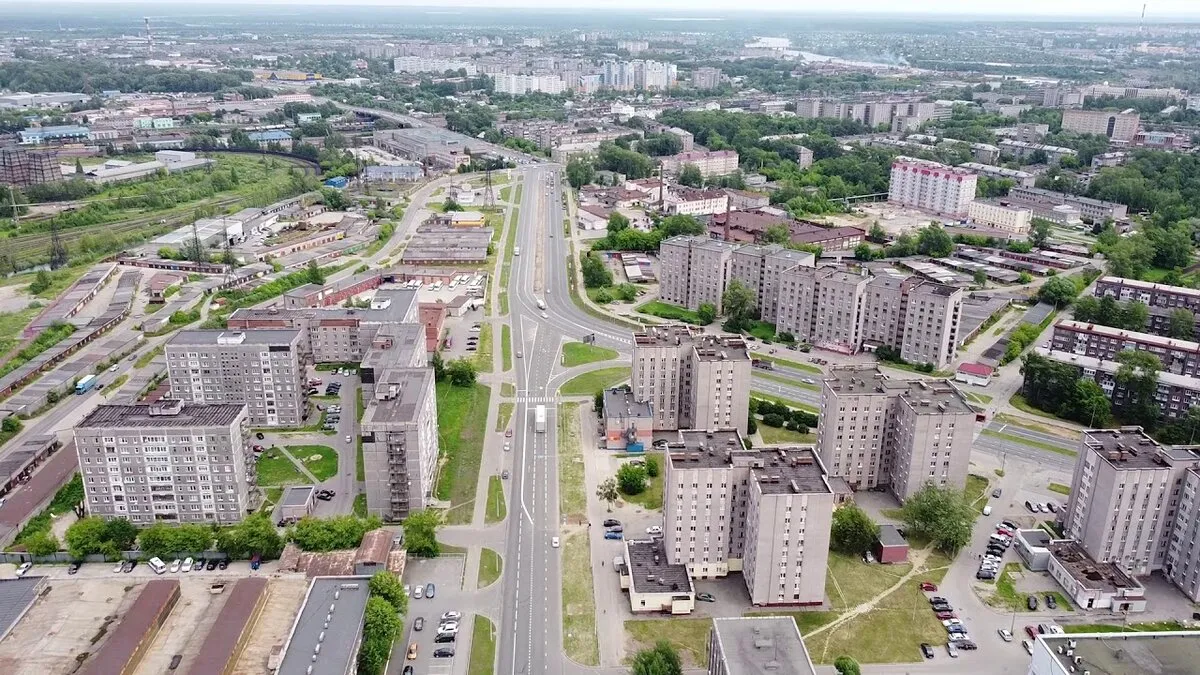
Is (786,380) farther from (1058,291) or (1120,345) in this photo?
(1058,291)

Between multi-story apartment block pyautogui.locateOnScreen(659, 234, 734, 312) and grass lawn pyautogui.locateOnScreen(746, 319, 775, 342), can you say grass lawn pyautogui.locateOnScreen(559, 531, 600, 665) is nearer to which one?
grass lawn pyautogui.locateOnScreen(746, 319, 775, 342)

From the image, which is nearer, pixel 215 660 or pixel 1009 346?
pixel 215 660

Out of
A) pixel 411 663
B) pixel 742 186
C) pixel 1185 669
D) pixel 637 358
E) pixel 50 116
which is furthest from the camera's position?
pixel 50 116

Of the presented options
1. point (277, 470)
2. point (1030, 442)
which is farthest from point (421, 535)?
point (1030, 442)

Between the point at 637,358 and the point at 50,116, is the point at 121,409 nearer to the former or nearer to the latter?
the point at 637,358

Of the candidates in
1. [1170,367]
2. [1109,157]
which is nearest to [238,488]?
[1170,367]

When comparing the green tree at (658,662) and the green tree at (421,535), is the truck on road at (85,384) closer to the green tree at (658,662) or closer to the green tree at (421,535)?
the green tree at (421,535)

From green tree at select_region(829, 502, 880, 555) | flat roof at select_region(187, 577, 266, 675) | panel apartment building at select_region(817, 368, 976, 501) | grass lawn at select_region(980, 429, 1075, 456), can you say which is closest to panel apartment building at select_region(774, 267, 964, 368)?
grass lawn at select_region(980, 429, 1075, 456)
